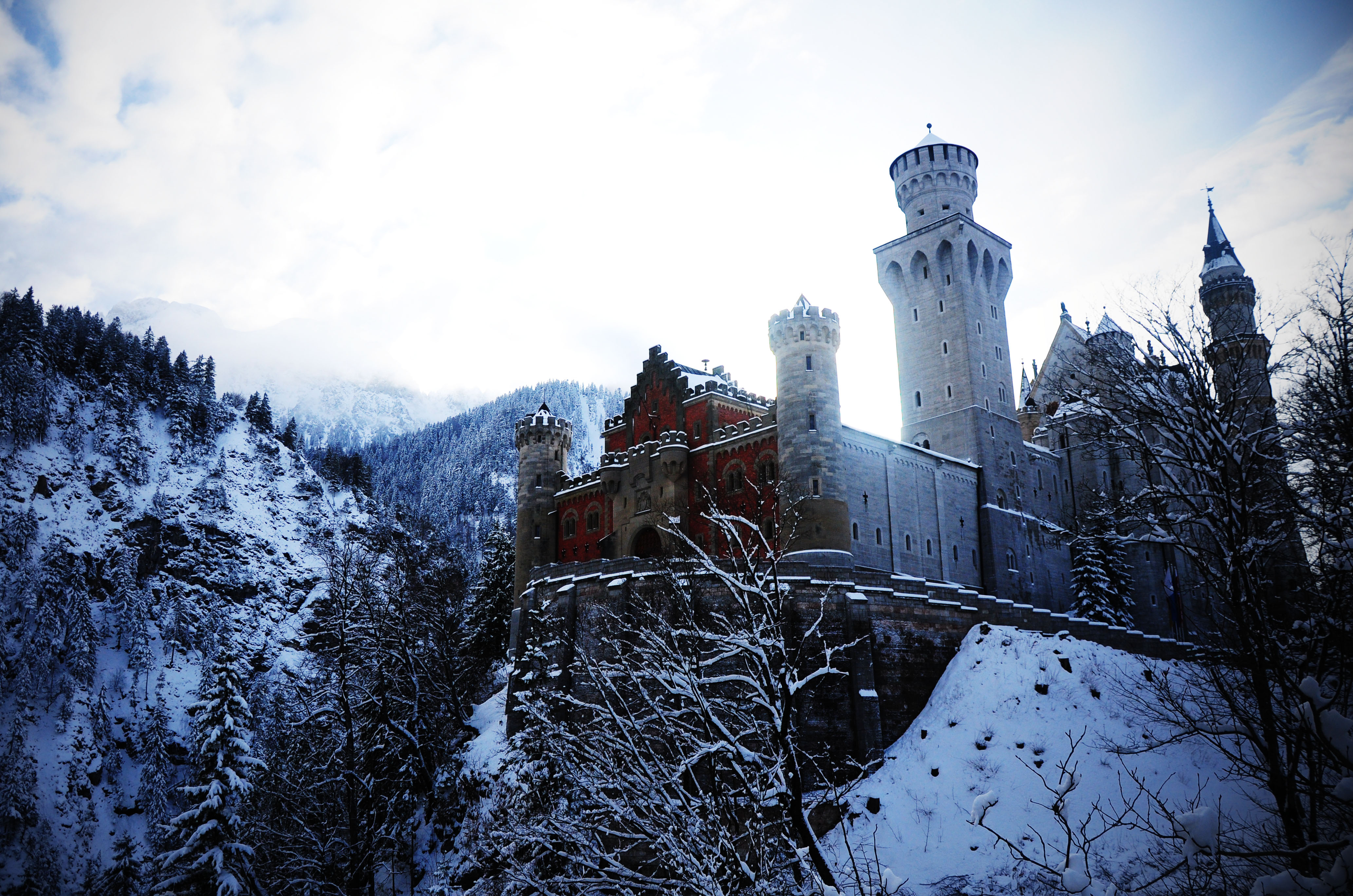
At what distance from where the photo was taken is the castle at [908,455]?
37.4 metres

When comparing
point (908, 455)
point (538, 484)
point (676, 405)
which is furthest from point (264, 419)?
point (908, 455)

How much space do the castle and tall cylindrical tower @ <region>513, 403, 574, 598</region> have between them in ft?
0.34

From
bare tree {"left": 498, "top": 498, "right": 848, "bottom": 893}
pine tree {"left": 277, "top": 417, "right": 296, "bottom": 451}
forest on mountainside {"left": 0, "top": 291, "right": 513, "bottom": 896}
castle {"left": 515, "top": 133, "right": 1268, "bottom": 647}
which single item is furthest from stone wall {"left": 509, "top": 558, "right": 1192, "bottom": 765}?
pine tree {"left": 277, "top": 417, "right": 296, "bottom": 451}

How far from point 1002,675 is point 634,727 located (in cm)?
2299

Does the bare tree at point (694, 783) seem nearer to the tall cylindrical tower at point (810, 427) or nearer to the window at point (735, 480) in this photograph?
the tall cylindrical tower at point (810, 427)

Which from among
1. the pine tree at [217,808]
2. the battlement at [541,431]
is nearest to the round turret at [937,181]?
the battlement at [541,431]

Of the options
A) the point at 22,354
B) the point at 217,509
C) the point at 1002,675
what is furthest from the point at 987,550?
the point at 22,354

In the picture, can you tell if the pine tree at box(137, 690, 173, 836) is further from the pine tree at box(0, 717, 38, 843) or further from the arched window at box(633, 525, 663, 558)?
the arched window at box(633, 525, 663, 558)

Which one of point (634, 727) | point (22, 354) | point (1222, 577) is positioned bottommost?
point (634, 727)

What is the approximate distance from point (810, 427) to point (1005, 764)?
51.9 feet

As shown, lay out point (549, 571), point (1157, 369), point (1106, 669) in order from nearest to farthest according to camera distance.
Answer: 1. point (1157, 369)
2. point (1106, 669)
3. point (549, 571)

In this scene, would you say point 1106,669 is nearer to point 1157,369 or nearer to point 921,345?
point 1157,369

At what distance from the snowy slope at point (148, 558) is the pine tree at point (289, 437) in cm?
472

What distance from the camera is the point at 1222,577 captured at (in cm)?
1373
